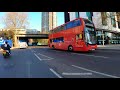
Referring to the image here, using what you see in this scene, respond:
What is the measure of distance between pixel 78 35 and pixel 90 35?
1317mm

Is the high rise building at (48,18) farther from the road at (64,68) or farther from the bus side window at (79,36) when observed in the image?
the bus side window at (79,36)

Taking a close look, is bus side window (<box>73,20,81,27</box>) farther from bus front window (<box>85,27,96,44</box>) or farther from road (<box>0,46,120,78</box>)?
road (<box>0,46,120,78</box>)

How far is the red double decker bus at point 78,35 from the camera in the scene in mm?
18891

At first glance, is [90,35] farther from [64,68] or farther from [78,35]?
[64,68]

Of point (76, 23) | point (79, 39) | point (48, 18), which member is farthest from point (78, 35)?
point (48, 18)

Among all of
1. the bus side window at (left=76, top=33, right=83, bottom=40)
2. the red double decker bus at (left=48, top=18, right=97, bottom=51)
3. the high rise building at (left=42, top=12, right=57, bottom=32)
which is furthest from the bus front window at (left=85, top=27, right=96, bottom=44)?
the high rise building at (left=42, top=12, right=57, bottom=32)

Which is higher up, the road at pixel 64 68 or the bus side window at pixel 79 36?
the bus side window at pixel 79 36

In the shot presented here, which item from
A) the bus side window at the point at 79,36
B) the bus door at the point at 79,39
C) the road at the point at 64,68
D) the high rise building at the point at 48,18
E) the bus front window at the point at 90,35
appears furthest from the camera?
the bus door at the point at 79,39

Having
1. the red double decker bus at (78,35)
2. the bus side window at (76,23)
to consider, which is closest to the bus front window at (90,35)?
the red double decker bus at (78,35)

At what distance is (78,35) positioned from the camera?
19.8 m

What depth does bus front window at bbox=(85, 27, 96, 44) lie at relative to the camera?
1882 centimetres

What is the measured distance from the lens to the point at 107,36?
21859mm
